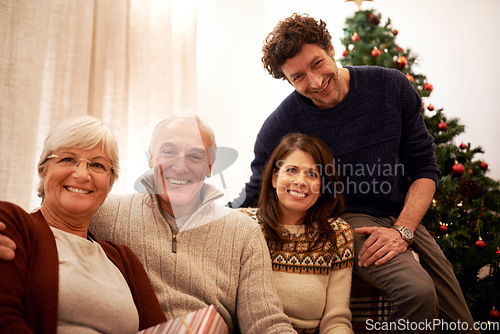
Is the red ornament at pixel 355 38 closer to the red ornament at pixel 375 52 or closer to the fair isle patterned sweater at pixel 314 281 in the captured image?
the red ornament at pixel 375 52

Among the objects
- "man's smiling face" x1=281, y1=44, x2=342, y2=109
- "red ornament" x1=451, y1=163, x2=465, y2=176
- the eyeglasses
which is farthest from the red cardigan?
"red ornament" x1=451, y1=163, x2=465, y2=176

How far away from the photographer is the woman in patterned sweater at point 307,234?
148cm

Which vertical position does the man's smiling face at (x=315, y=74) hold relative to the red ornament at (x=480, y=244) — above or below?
above

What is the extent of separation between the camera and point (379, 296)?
5.24 ft

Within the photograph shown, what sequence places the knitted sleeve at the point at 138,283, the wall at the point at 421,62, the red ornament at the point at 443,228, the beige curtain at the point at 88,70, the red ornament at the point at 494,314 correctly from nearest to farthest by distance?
1. the knitted sleeve at the point at 138,283
2. the beige curtain at the point at 88,70
3. the red ornament at the point at 494,314
4. the red ornament at the point at 443,228
5. the wall at the point at 421,62

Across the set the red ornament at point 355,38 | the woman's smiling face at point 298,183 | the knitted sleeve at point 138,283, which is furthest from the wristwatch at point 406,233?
the red ornament at point 355,38

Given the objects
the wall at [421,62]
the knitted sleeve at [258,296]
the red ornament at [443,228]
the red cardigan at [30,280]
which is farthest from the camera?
the wall at [421,62]

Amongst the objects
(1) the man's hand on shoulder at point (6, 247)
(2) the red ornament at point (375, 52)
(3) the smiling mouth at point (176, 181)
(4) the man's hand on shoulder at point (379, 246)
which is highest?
(2) the red ornament at point (375, 52)

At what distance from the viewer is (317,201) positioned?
1.76 meters

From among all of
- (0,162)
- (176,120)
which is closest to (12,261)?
(176,120)

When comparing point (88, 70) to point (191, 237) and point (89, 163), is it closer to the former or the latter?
point (89, 163)

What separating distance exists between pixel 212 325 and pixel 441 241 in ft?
5.87

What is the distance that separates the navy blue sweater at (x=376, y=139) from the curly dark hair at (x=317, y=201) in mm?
94

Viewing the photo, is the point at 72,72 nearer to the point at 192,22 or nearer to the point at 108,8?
the point at 108,8
